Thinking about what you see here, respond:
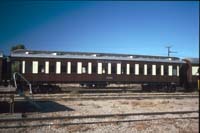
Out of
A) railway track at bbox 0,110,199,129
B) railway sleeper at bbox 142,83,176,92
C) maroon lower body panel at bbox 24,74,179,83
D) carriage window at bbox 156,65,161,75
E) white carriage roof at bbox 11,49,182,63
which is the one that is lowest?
railway sleeper at bbox 142,83,176,92

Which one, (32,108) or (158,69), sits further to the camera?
(158,69)

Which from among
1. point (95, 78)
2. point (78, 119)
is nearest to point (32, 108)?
point (78, 119)

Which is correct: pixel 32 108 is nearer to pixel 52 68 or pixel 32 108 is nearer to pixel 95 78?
pixel 52 68

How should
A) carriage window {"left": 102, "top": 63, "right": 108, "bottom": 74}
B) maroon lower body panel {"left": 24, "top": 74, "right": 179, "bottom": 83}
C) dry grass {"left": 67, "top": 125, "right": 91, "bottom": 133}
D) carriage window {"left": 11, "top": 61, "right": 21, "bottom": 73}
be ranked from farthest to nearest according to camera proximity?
carriage window {"left": 102, "top": 63, "right": 108, "bottom": 74}, maroon lower body panel {"left": 24, "top": 74, "right": 179, "bottom": 83}, carriage window {"left": 11, "top": 61, "right": 21, "bottom": 73}, dry grass {"left": 67, "top": 125, "right": 91, "bottom": 133}

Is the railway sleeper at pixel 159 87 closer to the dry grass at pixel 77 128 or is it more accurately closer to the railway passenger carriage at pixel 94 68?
the railway passenger carriage at pixel 94 68

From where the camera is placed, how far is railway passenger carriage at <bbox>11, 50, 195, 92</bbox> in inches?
915

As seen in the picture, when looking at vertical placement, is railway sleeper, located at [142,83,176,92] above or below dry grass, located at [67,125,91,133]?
below

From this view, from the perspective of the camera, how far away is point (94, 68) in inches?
995

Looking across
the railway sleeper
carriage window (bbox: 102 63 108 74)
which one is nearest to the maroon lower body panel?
carriage window (bbox: 102 63 108 74)

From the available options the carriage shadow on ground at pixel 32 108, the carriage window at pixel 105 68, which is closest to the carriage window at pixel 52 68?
the carriage window at pixel 105 68

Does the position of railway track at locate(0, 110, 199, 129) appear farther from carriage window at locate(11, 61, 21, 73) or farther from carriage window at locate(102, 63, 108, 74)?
carriage window at locate(102, 63, 108, 74)

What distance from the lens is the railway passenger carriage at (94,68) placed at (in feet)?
76.3

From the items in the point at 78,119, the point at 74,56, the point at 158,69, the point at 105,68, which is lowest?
the point at 78,119

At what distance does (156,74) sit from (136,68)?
2.68 metres
